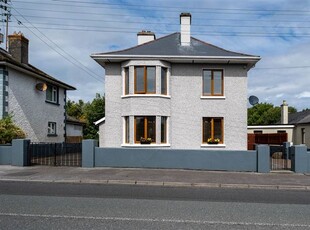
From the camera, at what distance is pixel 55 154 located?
17.3m

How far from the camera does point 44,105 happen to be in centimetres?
2620

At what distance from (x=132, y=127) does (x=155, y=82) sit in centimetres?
287

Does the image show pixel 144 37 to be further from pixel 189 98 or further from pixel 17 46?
pixel 17 46

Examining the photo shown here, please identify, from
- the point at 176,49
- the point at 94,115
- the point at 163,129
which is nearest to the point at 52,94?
the point at 163,129

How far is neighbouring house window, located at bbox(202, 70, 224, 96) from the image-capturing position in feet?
68.5

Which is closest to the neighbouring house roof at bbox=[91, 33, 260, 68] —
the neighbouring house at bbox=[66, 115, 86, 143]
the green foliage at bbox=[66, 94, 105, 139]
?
the neighbouring house at bbox=[66, 115, 86, 143]

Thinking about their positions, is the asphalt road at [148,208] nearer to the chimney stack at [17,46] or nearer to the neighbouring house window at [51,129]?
the chimney stack at [17,46]

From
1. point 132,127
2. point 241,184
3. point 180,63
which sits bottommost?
point 241,184

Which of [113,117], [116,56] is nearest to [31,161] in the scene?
[113,117]

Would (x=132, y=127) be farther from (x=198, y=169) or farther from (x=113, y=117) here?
(x=198, y=169)

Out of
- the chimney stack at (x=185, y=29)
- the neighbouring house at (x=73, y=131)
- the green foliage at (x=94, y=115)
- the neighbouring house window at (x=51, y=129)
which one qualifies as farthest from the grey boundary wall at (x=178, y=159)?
the green foliage at (x=94, y=115)

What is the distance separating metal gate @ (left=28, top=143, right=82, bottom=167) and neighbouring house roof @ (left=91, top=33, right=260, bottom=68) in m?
5.49

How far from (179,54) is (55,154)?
8.83 metres

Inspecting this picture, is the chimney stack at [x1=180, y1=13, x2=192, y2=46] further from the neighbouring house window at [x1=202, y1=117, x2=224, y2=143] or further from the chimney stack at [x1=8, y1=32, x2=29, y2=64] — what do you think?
the chimney stack at [x1=8, y1=32, x2=29, y2=64]
